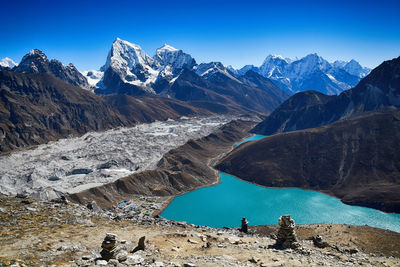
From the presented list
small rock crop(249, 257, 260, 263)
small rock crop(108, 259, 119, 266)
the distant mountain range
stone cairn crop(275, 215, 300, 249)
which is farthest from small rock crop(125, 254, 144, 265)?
the distant mountain range

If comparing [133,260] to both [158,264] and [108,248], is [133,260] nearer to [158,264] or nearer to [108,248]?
[158,264]

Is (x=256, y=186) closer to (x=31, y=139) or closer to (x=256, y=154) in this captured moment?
(x=256, y=154)

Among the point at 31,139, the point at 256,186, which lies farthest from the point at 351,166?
the point at 31,139

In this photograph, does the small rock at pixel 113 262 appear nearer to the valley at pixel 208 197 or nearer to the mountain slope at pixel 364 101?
the valley at pixel 208 197

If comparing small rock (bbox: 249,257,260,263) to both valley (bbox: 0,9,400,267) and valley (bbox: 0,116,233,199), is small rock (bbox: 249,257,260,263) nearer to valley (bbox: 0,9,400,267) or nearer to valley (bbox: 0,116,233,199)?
valley (bbox: 0,9,400,267)

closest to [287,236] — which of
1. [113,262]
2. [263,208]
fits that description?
[113,262]

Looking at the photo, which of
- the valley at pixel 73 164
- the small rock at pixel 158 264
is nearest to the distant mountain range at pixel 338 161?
the valley at pixel 73 164

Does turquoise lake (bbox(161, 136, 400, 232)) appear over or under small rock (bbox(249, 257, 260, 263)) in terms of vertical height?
under
